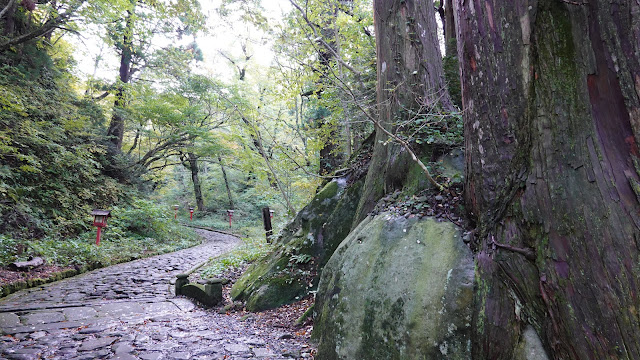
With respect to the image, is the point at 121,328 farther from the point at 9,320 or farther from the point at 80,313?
the point at 9,320

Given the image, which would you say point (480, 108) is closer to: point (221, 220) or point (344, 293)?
point (344, 293)

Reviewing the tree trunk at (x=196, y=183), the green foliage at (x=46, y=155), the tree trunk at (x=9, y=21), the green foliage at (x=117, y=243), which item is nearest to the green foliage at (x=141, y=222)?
the green foliage at (x=117, y=243)

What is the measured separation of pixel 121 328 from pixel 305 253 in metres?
2.73

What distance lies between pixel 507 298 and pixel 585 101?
4.25 ft

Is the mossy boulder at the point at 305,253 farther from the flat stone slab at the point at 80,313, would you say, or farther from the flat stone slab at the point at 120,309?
the flat stone slab at the point at 80,313

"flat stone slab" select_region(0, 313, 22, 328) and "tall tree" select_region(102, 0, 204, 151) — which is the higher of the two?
"tall tree" select_region(102, 0, 204, 151)

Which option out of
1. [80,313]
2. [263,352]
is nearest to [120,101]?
[80,313]

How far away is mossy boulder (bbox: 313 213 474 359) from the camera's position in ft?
7.84

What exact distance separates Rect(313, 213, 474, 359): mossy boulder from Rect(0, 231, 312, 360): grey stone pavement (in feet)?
2.32

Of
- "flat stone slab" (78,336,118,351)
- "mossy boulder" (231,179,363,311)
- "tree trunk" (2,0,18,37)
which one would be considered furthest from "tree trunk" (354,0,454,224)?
"tree trunk" (2,0,18,37)

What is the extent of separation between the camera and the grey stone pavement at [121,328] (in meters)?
3.36

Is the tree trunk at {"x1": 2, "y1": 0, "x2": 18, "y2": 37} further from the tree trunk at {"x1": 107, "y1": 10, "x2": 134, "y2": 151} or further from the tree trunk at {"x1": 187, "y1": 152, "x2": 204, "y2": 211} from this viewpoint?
the tree trunk at {"x1": 187, "y1": 152, "x2": 204, "y2": 211}

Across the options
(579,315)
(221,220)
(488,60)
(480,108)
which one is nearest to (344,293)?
(579,315)

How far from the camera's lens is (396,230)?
3.20 metres
